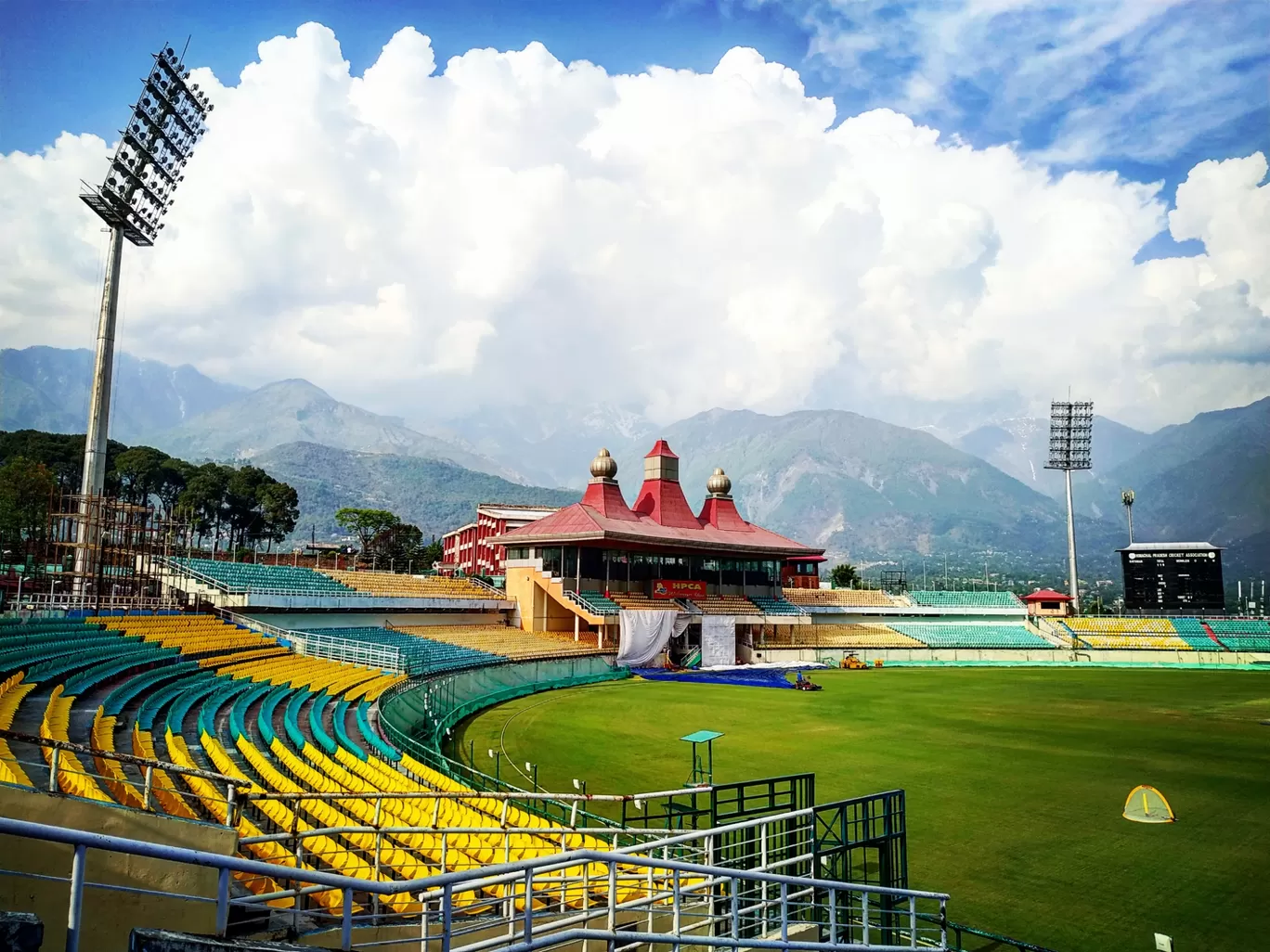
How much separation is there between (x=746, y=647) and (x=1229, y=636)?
118 ft

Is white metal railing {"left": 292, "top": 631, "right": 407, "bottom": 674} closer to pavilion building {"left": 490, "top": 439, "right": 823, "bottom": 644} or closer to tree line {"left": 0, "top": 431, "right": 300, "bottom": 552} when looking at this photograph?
pavilion building {"left": 490, "top": 439, "right": 823, "bottom": 644}

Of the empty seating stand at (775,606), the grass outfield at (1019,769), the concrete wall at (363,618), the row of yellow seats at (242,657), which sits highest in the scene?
the empty seating stand at (775,606)

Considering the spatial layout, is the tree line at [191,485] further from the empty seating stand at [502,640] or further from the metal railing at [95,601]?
the metal railing at [95,601]

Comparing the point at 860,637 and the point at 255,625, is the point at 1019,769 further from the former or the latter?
the point at 860,637

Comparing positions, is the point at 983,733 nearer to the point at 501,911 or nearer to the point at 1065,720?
the point at 1065,720

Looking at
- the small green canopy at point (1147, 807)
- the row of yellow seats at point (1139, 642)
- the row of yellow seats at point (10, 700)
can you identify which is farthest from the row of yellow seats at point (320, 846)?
the row of yellow seats at point (1139, 642)

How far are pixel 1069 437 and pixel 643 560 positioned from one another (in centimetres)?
5195

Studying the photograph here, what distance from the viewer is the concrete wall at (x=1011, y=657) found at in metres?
53.9

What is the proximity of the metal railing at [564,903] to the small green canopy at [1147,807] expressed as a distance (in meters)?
6.81

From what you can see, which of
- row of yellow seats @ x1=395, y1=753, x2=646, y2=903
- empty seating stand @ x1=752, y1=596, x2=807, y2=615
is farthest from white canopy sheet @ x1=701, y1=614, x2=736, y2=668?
row of yellow seats @ x1=395, y1=753, x2=646, y2=903

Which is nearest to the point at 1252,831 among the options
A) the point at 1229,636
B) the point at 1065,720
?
the point at 1065,720

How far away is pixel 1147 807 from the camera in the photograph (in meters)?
16.7

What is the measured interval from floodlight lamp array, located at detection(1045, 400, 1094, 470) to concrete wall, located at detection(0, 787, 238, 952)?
3347 inches

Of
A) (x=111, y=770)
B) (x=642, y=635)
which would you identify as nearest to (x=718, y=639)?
(x=642, y=635)
